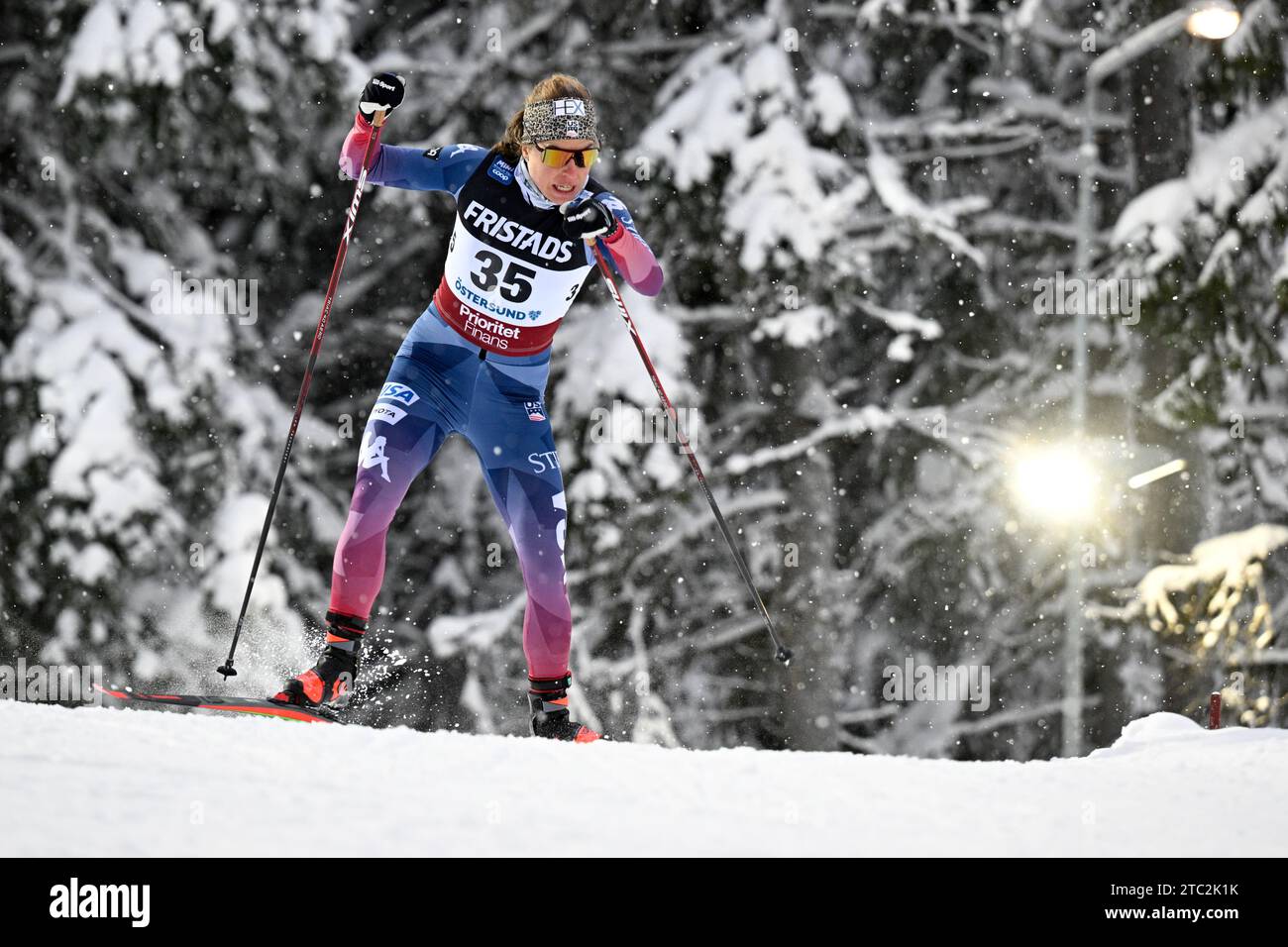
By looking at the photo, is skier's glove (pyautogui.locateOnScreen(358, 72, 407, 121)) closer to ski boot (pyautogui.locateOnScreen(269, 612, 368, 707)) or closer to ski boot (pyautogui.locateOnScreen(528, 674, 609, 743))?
ski boot (pyautogui.locateOnScreen(269, 612, 368, 707))

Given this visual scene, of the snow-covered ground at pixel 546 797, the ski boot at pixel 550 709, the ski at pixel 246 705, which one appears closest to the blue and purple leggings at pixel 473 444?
the ski boot at pixel 550 709

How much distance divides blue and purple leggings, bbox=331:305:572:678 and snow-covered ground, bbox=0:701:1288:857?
940mm

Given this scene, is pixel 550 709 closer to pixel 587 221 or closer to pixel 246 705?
pixel 246 705

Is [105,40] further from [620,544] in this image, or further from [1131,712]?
[1131,712]

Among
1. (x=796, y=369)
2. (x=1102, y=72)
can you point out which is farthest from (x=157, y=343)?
(x=1102, y=72)

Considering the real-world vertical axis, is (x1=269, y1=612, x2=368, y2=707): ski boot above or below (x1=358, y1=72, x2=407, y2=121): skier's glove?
below

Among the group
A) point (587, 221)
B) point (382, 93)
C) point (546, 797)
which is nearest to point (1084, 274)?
point (587, 221)

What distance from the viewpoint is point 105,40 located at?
36.7ft

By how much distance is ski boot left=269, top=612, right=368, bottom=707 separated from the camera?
5.93 metres

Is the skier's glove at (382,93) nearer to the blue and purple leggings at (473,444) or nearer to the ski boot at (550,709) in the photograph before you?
the blue and purple leggings at (473,444)

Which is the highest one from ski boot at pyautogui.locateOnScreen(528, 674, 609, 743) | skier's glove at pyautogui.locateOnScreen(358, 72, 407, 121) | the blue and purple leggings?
skier's glove at pyautogui.locateOnScreen(358, 72, 407, 121)

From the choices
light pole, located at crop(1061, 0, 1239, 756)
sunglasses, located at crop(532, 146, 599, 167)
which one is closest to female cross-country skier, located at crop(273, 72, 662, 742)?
sunglasses, located at crop(532, 146, 599, 167)

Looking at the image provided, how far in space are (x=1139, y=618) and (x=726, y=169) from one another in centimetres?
490
